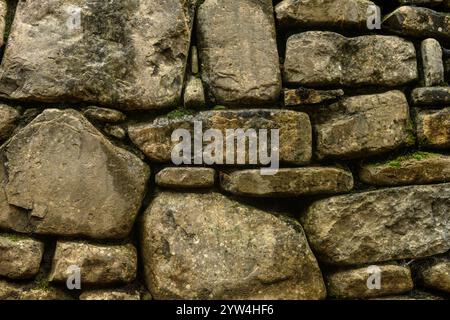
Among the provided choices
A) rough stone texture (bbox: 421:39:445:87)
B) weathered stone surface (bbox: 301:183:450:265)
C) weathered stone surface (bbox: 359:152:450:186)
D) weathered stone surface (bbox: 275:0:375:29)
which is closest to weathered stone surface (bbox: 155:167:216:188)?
weathered stone surface (bbox: 301:183:450:265)

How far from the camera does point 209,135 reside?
2121mm

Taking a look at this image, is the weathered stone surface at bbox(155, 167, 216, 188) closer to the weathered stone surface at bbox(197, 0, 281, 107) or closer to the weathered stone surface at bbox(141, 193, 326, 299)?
the weathered stone surface at bbox(141, 193, 326, 299)

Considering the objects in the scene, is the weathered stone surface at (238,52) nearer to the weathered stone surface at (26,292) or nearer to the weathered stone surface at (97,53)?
the weathered stone surface at (97,53)

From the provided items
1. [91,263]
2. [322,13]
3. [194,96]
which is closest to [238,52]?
[194,96]

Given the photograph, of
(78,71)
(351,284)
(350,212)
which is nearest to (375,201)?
(350,212)

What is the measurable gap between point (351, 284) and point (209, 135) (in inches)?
38.2

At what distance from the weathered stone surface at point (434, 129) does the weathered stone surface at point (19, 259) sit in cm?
191

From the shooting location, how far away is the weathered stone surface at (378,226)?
2.15 metres

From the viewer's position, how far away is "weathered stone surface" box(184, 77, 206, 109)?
216 cm

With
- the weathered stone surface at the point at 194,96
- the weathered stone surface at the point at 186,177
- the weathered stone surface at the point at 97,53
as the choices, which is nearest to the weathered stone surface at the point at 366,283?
the weathered stone surface at the point at 186,177

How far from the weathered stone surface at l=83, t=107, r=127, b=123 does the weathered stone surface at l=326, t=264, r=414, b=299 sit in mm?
1285

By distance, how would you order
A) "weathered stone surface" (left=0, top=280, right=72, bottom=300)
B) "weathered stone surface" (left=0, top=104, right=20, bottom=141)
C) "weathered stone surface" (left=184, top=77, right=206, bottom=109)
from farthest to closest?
1. "weathered stone surface" (left=184, top=77, right=206, bottom=109)
2. "weathered stone surface" (left=0, top=104, right=20, bottom=141)
3. "weathered stone surface" (left=0, top=280, right=72, bottom=300)
